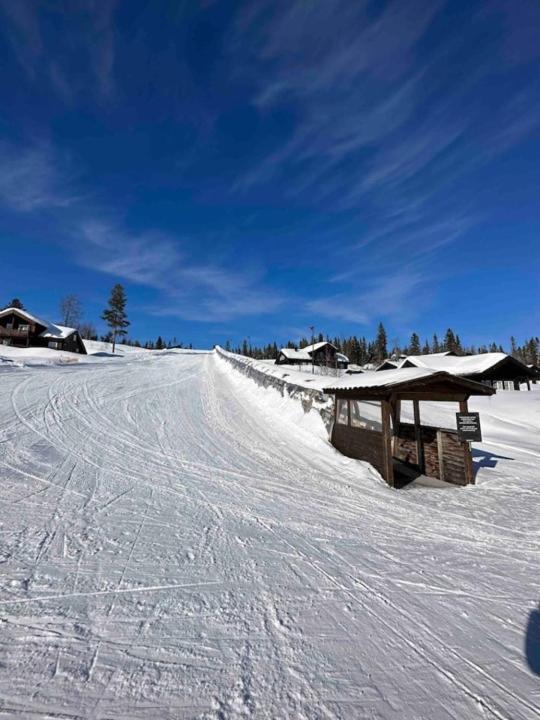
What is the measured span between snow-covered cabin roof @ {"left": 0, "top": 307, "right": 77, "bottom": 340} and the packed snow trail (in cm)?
4697

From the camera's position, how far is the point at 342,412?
9898 mm

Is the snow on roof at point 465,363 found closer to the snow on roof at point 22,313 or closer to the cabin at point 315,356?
the cabin at point 315,356

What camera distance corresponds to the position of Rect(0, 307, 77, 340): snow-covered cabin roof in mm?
44375

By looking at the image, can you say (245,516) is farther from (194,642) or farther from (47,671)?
(47,671)

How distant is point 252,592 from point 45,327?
5520cm

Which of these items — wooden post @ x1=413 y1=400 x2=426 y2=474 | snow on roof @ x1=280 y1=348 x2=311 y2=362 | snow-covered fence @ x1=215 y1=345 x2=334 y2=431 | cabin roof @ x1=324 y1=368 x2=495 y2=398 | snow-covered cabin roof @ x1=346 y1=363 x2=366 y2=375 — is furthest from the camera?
snow on roof @ x1=280 y1=348 x2=311 y2=362

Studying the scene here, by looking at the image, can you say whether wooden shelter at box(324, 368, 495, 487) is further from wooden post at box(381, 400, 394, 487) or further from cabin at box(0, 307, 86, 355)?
cabin at box(0, 307, 86, 355)

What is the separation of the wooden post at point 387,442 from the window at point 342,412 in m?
2.01

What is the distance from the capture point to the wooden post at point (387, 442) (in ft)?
24.5

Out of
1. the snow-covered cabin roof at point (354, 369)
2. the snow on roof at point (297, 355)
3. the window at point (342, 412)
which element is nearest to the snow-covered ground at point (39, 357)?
the window at point (342, 412)

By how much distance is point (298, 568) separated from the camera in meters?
3.76

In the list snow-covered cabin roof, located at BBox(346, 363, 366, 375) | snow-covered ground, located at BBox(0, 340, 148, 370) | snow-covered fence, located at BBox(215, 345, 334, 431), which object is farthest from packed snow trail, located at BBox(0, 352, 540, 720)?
snow-covered cabin roof, located at BBox(346, 363, 366, 375)

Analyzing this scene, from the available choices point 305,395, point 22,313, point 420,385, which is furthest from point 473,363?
point 22,313

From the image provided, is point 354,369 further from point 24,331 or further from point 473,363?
point 24,331
